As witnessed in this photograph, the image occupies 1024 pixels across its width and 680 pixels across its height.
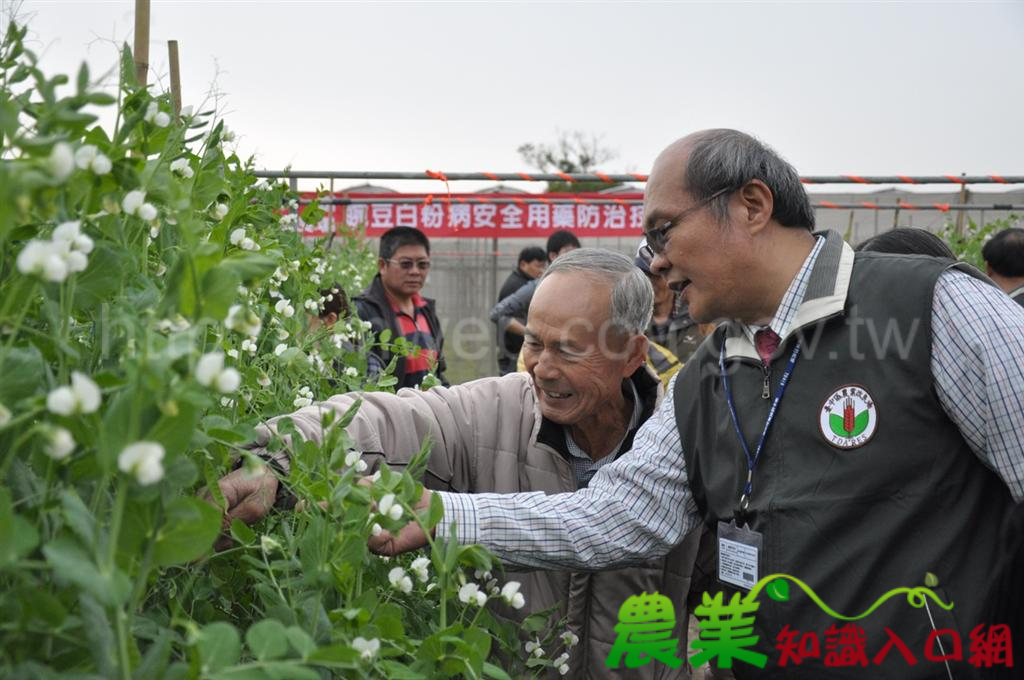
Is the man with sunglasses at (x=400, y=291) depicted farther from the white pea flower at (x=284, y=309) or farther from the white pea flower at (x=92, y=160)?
the white pea flower at (x=92, y=160)

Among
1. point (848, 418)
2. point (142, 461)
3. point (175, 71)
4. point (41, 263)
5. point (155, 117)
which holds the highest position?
point (175, 71)

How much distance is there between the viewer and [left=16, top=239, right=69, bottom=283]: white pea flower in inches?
26.8

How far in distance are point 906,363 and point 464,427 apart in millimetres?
937

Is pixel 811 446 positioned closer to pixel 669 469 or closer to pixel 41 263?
pixel 669 469

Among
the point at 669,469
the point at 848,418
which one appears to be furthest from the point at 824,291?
the point at 669,469

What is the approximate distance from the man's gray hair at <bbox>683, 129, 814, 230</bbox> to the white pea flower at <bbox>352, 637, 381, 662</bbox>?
1197mm

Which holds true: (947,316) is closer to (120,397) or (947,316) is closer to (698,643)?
(698,643)

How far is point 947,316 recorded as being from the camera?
5.27ft

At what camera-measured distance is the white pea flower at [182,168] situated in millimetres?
1078

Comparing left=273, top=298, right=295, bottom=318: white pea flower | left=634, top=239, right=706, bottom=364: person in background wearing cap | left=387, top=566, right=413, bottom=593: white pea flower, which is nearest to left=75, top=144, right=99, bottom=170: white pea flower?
left=387, top=566, right=413, bottom=593: white pea flower

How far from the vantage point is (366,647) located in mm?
928

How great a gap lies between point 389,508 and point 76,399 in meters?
0.46

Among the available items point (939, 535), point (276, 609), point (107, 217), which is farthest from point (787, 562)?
point (107, 217)

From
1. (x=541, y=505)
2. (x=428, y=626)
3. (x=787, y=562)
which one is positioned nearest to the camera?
(x=428, y=626)
